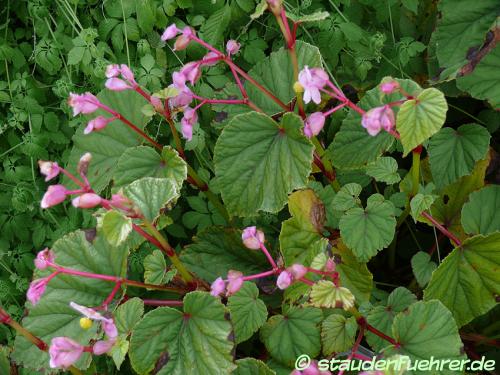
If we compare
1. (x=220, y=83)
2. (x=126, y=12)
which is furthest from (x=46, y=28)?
(x=220, y=83)

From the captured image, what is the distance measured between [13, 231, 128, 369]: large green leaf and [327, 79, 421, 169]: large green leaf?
20.5 inches

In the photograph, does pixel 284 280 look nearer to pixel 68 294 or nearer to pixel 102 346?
pixel 102 346

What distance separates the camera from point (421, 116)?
0.99 m

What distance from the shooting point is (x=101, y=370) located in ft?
5.22

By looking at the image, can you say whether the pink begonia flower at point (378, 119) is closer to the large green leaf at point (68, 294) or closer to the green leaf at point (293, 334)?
the green leaf at point (293, 334)

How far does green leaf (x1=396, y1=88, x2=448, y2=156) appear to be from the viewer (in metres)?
0.98

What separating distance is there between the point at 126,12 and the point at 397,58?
28.3 inches

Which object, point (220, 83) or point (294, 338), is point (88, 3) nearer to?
point (220, 83)

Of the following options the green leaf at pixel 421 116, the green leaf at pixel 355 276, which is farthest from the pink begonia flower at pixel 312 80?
the green leaf at pixel 355 276

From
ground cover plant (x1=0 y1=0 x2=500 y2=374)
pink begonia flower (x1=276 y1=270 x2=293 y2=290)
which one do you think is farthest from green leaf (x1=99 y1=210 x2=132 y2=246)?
pink begonia flower (x1=276 y1=270 x2=293 y2=290)

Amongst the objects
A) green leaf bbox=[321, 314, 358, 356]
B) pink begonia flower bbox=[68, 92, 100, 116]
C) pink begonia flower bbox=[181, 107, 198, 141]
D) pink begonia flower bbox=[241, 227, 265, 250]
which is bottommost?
green leaf bbox=[321, 314, 358, 356]

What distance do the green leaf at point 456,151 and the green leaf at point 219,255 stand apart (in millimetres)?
454

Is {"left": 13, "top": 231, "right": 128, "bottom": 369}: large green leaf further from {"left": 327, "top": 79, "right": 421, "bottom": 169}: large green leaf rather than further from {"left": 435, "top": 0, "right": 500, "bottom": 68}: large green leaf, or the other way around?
{"left": 435, "top": 0, "right": 500, "bottom": 68}: large green leaf

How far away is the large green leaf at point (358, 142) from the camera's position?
1301mm
